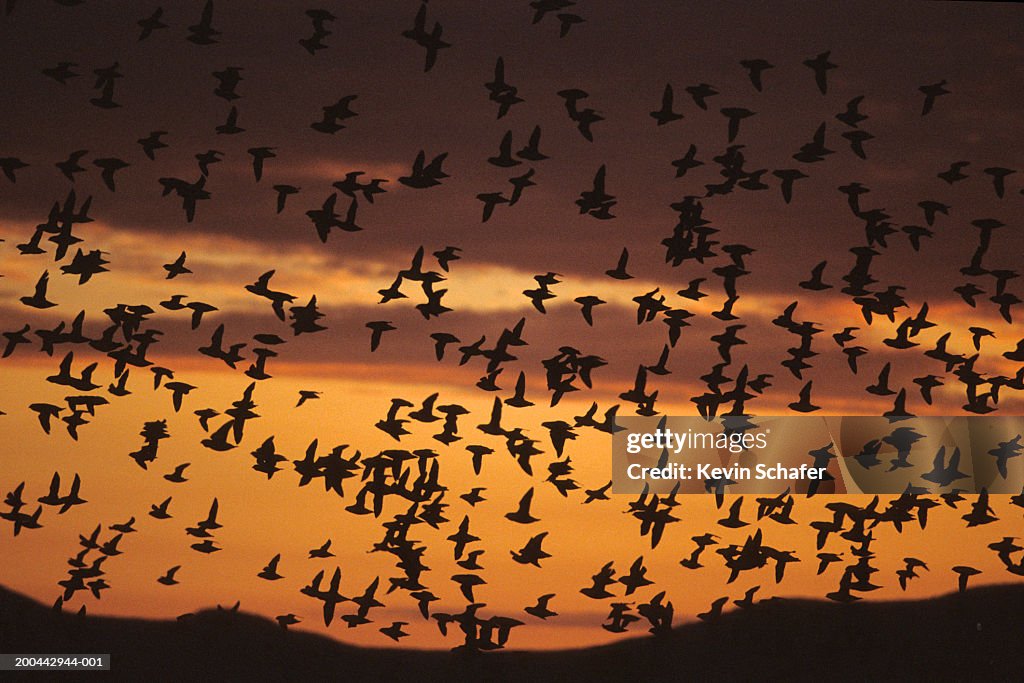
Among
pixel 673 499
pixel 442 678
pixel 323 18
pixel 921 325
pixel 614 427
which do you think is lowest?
pixel 442 678

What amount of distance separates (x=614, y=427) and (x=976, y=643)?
82.0 inches

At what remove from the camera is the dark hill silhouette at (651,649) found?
4.41 m

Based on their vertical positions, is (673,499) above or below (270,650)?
above

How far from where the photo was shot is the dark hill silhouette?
4.41 metres

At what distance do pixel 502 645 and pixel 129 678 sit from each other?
5.77 feet

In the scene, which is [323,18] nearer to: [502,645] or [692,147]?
[692,147]

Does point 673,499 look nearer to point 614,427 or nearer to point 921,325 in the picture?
point 614,427

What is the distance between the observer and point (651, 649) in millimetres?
4504

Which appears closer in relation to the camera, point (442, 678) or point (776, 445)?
point (442, 678)

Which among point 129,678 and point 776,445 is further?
point 776,445

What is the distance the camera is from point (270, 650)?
4457 mm

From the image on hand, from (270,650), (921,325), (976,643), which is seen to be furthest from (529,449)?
(976,643)

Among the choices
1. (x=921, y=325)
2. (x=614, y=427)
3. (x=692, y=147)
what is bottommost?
(x=614, y=427)

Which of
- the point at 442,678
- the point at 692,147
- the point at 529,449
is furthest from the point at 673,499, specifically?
the point at 692,147
